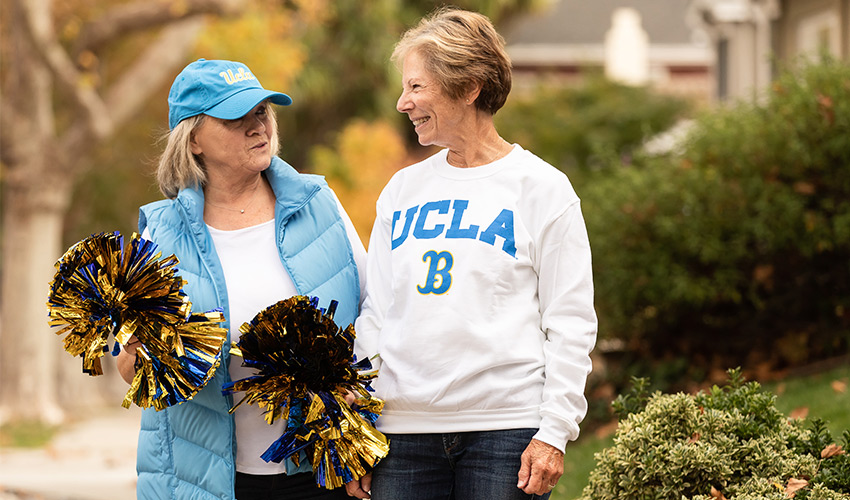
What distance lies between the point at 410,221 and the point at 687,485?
4.13 feet

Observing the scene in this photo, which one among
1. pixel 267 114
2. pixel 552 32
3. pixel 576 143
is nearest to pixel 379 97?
pixel 576 143

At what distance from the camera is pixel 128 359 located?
Answer: 3.03m

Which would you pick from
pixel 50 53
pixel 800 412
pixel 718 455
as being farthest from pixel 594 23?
pixel 718 455

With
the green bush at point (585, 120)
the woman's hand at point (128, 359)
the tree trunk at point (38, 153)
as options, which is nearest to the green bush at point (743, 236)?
the woman's hand at point (128, 359)

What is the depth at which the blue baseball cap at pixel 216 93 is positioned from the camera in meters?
3.07

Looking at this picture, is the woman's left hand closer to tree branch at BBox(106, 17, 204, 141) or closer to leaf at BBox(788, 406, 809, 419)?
leaf at BBox(788, 406, 809, 419)

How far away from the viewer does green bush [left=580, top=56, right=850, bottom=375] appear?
7.39 meters

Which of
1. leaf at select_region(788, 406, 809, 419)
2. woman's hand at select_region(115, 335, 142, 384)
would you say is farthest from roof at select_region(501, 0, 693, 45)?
woman's hand at select_region(115, 335, 142, 384)

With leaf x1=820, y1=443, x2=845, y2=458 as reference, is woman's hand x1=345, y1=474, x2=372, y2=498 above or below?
above

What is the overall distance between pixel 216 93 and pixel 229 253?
471 mm

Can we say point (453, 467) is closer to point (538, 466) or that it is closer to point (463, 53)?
point (538, 466)

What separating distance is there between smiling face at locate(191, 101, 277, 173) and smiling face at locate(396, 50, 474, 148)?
485 millimetres

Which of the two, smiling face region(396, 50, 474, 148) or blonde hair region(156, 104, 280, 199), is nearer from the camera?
smiling face region(396, 50, 474, 148)

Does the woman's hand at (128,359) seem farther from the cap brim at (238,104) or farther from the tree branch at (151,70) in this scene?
the tree branch at (151,70)
